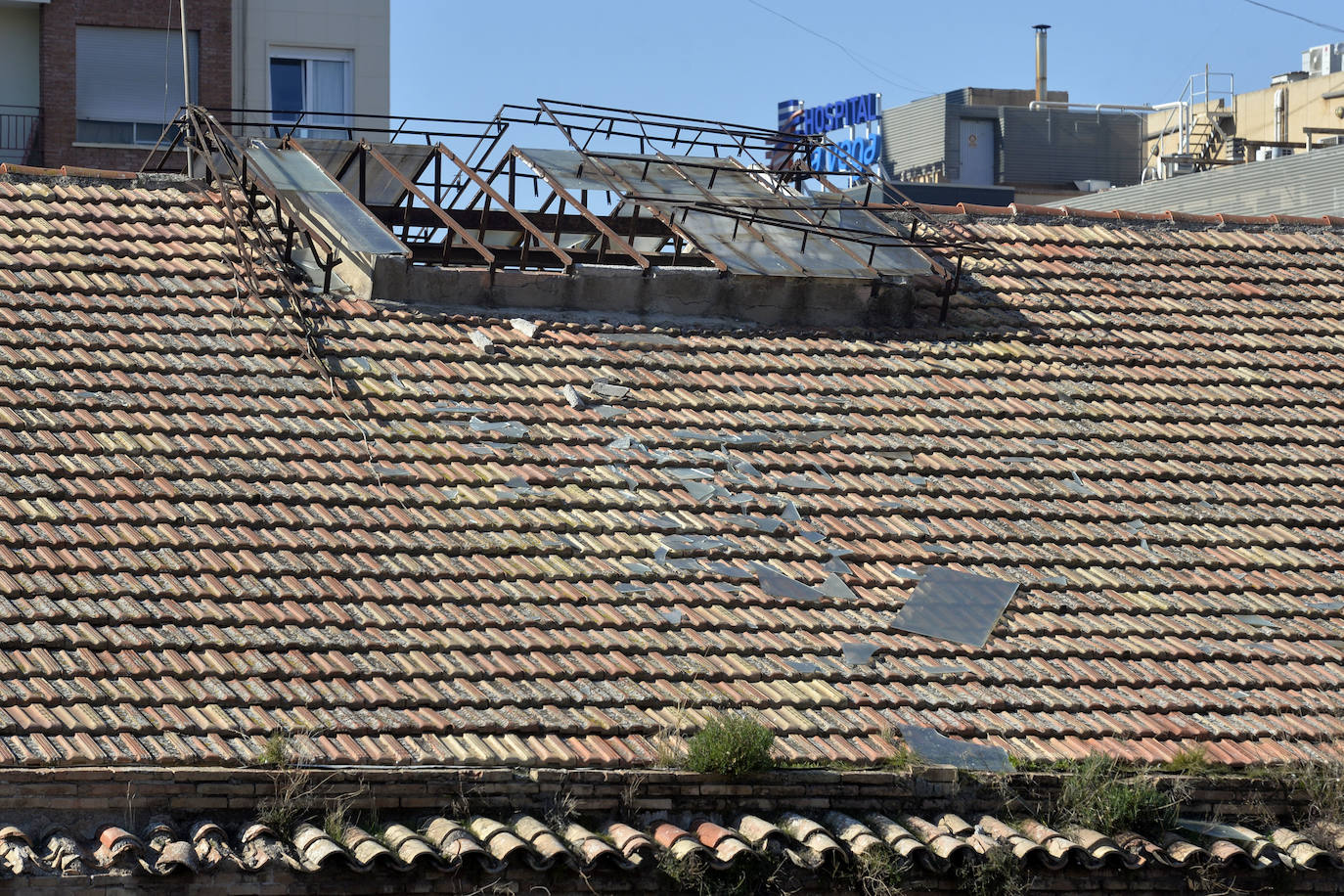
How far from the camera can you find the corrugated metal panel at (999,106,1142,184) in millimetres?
43281

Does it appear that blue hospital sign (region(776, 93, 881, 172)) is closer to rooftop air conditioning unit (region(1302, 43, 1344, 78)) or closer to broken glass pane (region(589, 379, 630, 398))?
rooftop air conditioning unit (region(1302, 43, 1344, 78))

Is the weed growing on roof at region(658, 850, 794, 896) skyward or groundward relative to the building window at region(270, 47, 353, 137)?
groundward

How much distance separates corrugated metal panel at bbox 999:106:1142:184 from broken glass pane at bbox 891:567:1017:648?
33.2 meters

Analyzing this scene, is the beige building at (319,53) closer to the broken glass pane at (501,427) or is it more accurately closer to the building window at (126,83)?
the building window at (126,83)

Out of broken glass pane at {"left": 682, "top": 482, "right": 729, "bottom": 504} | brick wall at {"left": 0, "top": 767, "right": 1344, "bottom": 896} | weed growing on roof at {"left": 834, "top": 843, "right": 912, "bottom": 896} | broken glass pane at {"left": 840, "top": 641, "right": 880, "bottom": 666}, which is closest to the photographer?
brick wall at {"left": 0, "top": 767, "right": 1344, "bottom": 896}

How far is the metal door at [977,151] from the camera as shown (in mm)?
43375

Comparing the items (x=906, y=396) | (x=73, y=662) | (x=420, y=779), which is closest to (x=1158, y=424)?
(x=906, y=396)

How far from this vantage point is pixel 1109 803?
9.87 meters

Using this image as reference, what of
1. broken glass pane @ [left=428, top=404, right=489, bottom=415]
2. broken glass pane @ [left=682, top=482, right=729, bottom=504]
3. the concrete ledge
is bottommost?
broken glass pane @ [left=682, top=482, right=729, bottom=504]

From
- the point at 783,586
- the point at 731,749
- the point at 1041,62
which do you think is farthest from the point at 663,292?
the point at 1041,62

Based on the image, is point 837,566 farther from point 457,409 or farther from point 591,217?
point 591,217

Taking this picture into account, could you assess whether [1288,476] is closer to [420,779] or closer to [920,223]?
[920,223]

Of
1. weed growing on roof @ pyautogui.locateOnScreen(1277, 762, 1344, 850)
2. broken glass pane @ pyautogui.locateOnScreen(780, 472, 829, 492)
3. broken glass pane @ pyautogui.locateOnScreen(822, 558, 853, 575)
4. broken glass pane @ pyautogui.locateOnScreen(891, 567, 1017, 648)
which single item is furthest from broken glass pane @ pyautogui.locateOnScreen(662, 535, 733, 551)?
weed growing on roof @ pyautogui.locateOnScreen(1277, 762, 1344, 850)

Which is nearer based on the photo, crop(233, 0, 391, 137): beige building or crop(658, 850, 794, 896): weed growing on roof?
crop(658, 850, 794, 896): weed growing on roof
